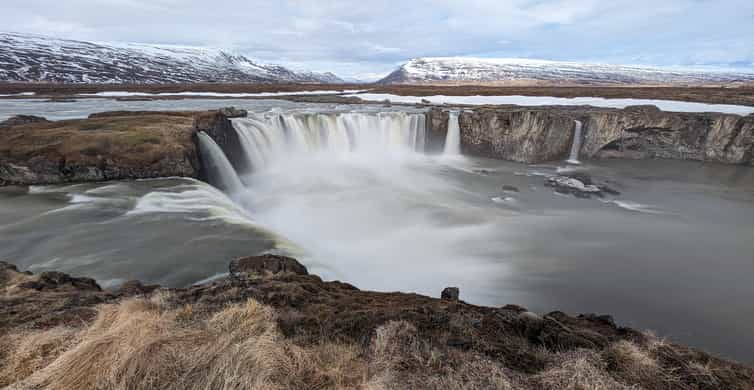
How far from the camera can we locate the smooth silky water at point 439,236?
324 inches

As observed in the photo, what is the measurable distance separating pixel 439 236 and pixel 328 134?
1498cm

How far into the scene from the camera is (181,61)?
15325 cm

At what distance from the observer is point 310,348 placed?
3592 mm

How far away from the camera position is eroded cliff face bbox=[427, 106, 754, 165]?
22.8 meters

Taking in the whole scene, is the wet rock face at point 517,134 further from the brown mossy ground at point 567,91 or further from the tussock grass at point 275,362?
the tussock grass at point 275,362

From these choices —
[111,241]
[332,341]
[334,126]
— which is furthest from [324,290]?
[334,126]

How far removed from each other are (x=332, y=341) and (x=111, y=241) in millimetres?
8084

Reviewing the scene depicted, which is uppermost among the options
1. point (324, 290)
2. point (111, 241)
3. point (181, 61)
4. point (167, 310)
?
point (181, 61)

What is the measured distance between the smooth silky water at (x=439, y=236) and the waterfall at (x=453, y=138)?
22.7 feet

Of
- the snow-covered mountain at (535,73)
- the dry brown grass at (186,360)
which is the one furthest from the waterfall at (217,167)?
the snow-covered mountain at (535,73)

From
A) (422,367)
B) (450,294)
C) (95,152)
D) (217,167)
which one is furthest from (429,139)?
(422,367)

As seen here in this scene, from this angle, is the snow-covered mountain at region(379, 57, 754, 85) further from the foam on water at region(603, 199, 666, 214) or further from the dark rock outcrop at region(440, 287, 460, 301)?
the dark rock outcrop at region(440, 287, 460, 301)

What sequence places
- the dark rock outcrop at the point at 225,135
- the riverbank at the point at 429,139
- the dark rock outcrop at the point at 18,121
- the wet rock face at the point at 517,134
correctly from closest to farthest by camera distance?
the riverbank at the point at 429,139, the dark rock outcrop at the point at 18,121, the dark rock outcrop at the point at 225,135, the wet rock face at the point at 517,134

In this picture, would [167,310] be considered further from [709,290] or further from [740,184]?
[740,184]
